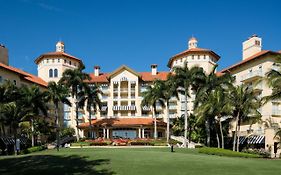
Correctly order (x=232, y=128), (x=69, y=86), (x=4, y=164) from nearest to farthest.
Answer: (x=4, y=164), (x=232, y=128), (x=69, y=86)

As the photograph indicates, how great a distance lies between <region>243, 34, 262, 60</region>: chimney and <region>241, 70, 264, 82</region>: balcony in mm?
9709

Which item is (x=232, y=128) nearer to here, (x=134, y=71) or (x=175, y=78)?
(x=175, y=78)

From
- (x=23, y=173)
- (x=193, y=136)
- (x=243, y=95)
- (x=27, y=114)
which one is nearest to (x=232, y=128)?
(x=193, y=136)

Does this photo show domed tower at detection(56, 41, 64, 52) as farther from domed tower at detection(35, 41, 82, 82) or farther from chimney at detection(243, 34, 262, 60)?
chimney at detection(243, 34, 262, 60)

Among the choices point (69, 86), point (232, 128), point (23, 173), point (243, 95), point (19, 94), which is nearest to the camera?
point (23, 173)

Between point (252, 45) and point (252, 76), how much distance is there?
13255 mm

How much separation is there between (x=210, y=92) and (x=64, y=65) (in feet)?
149

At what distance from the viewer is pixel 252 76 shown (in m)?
61.6

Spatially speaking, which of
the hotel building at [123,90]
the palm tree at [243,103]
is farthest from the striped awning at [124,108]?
the palm tree at [243,103]

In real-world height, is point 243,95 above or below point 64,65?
below

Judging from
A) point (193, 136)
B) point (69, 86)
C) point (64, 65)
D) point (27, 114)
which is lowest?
point (193, 136)

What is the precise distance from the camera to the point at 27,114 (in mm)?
55062

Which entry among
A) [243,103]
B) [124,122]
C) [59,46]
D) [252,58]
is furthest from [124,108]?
[243,103]

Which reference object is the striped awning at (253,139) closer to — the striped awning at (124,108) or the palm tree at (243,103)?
the palm tree at (243,103)
